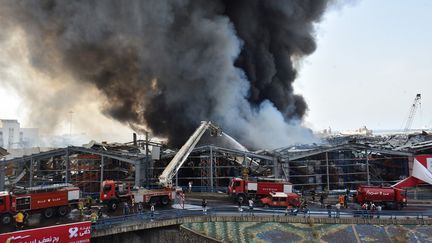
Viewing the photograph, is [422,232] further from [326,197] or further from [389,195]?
[326,197]

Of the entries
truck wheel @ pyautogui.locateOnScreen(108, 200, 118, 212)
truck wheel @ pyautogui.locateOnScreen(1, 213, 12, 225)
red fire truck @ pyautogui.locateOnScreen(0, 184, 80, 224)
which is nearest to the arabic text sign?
truck wheel @ pyautogui.locateOnScreen(1, 213, 12, 225)

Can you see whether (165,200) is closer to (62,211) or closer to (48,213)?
(62,211)

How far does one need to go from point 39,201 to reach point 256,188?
Answer: 16.7 meters

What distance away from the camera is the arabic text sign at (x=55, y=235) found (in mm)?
20716

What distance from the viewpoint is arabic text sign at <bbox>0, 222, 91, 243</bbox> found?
816 inches

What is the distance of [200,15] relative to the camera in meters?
60.4

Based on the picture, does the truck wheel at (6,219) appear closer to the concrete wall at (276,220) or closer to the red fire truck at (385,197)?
the concrete wall at (276,220)

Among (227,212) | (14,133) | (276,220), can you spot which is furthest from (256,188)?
(14,133)

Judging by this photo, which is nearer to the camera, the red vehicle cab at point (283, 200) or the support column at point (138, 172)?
the red vehicle cab at point (283, 200)

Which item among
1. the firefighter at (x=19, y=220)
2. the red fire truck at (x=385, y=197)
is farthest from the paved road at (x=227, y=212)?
the red fire truck at (x=385, y=197)

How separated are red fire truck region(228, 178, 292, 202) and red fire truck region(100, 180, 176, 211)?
238 inches

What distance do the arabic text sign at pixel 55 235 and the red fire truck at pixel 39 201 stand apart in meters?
5.43

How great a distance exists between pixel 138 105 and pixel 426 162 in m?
43.2

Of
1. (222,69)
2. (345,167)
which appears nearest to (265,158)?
(345,167)
